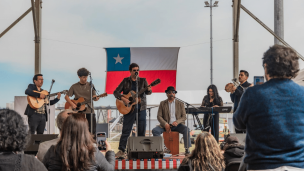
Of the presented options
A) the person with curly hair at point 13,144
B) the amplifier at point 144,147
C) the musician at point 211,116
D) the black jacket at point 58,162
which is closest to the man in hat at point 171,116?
the musician at point 211,116

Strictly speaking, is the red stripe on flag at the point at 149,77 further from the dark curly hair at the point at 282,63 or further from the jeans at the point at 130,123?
the dark curly hair at the point at 282,63

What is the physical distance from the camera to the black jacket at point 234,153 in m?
3.43

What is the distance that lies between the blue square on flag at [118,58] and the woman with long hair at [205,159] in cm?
583

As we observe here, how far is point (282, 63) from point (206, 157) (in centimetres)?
151

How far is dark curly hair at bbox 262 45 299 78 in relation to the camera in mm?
2064

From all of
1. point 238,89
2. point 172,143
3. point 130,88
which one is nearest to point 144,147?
point 172,143

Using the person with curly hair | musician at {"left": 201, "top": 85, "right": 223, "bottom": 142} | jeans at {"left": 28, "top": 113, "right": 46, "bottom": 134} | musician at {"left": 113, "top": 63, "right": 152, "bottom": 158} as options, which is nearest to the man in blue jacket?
the person with curly hair

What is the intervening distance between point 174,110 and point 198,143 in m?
3.64

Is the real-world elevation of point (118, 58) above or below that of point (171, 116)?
above

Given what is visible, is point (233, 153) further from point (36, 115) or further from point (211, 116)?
point (36, 115)

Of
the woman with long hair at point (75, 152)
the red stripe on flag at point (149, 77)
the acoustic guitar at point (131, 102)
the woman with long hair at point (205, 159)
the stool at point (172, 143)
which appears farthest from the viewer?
the red stripe on flag at point (149, 77)

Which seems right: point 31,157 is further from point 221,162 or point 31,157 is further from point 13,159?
point 221,162

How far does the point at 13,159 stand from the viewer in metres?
1.56

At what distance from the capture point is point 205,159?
128 inches
